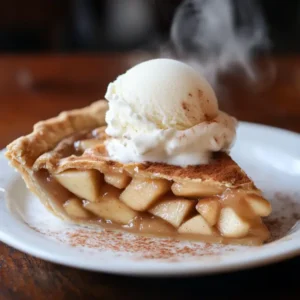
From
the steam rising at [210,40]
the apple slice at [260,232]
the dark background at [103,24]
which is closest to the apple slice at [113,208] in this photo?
the apple slice at [260,232]

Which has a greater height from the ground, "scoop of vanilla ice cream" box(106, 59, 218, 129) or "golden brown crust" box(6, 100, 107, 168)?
"scoop of vanilla ice cream" box(106, 59, 218, 129)

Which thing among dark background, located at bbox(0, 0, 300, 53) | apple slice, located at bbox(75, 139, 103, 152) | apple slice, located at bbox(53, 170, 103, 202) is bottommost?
dark background, located at bbox(0, 0, 300, 53)

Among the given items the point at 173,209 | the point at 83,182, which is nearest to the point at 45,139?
the point at 83,182

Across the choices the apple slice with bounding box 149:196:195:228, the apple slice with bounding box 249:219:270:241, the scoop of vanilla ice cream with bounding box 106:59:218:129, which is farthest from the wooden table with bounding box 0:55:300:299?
the scoop of vanilla ice cream with bounding box 106:59:218:129

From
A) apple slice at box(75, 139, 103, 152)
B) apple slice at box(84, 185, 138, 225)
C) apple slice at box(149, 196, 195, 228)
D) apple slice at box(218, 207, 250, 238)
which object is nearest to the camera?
apple slice at box(218, 207, 250, 238)

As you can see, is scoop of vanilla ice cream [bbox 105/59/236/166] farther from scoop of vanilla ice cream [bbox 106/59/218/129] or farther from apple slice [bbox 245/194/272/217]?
apple slice [bbox 245/194/272/217]

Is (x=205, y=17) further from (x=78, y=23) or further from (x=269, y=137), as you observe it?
(x=78, y=23)

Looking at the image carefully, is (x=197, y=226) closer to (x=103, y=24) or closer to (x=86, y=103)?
(x=86, y=103)
